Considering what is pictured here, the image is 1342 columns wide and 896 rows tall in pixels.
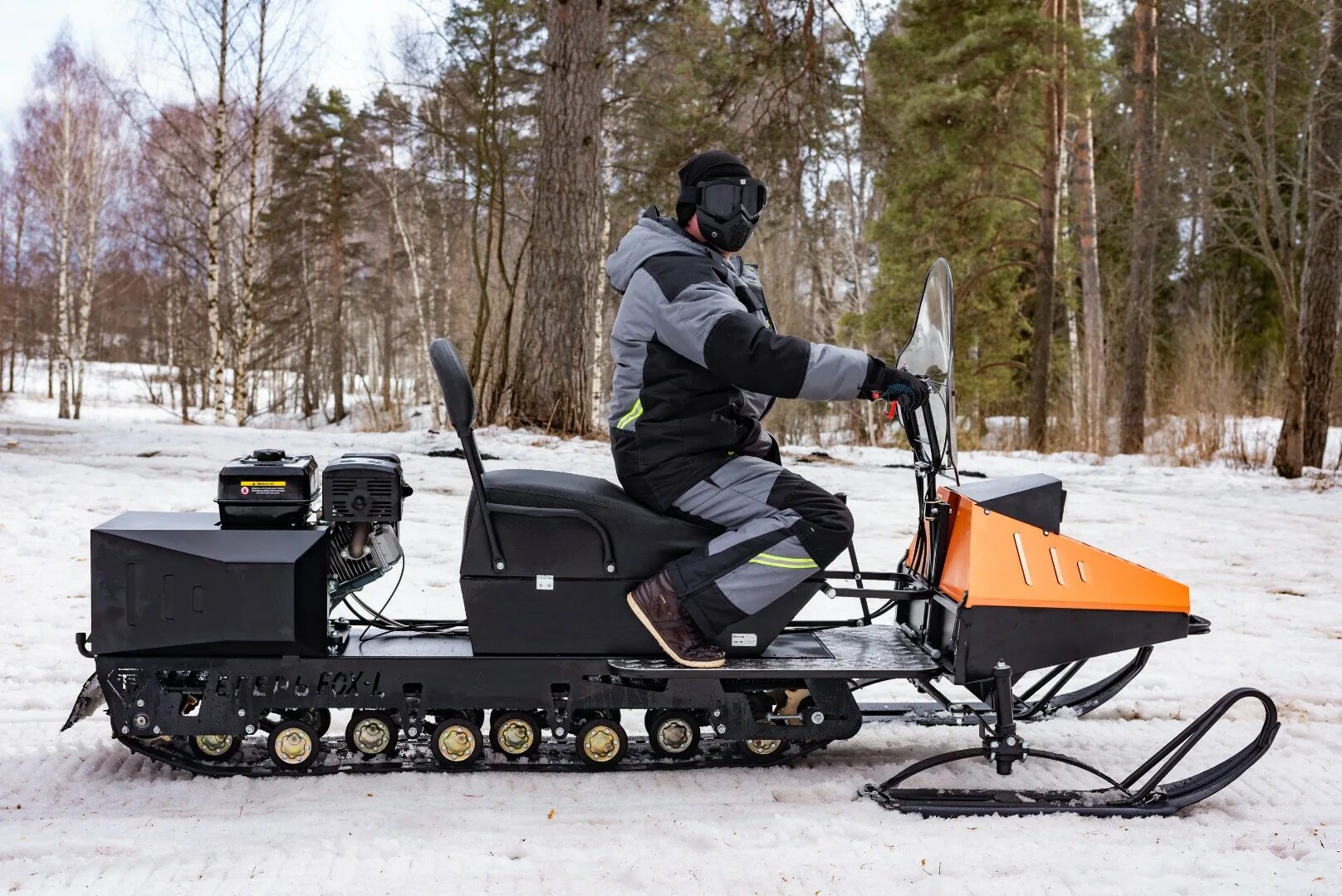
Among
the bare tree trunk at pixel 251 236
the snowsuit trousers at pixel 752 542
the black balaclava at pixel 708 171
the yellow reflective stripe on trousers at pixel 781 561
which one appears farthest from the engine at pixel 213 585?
the bare tree trunk at pixel 251 236

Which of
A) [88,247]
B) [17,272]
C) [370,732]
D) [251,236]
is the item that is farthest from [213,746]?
[17,272]

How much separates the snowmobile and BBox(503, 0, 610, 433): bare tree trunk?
7.36 m

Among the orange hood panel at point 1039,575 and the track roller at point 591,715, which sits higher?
the orange hood panel at point 1039,575

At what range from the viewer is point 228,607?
2.88 m

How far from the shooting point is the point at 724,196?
3.05m

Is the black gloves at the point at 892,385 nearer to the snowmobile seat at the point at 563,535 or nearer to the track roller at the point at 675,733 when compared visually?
the snowmobile seat at the point at 563,535

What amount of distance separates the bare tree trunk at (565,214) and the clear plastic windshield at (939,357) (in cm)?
746

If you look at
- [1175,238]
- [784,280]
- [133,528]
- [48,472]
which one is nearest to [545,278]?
[48,472]

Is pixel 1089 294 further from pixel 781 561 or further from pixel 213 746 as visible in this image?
pixel 213 746

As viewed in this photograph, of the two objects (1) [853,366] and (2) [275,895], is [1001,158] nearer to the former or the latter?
(1) [853,366]

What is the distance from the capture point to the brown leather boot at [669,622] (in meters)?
2.92

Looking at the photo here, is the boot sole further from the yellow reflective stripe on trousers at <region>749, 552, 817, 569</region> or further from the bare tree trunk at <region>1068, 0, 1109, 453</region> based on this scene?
the bare tree trunk at <region>1068, 0, 1109, 453</region>

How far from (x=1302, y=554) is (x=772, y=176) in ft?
23.3

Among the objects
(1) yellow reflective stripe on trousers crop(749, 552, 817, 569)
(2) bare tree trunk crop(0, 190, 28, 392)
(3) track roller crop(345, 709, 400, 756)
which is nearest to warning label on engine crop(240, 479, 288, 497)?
(3) track roller crop(345, 709, 400, 756)
